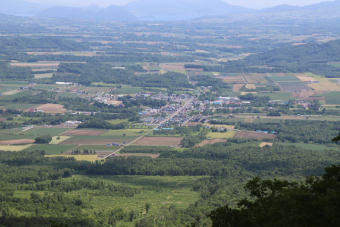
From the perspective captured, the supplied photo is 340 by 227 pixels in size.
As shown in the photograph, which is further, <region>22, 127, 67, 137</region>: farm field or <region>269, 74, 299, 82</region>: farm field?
<region>269, 74, 299, 82</region>: farm field

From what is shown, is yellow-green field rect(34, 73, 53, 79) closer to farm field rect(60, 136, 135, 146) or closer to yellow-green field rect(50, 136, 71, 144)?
yellow-green field rect(50, 136, 71, 144)

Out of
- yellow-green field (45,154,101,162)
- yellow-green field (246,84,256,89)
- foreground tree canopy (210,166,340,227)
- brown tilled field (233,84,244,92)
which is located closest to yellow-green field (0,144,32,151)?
yellow-green field (45,154,101,162)

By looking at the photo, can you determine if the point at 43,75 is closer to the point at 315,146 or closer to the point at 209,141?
the point at 209,141

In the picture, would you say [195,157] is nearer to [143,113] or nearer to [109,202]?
[109,202]

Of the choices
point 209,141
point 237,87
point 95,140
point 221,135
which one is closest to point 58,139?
point 95,140

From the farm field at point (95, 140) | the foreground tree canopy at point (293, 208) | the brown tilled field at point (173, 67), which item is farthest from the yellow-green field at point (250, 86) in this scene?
the foreground tree canopy at point (293, 208)

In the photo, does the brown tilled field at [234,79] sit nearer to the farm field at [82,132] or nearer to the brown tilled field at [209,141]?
the farm field at [82,132]
